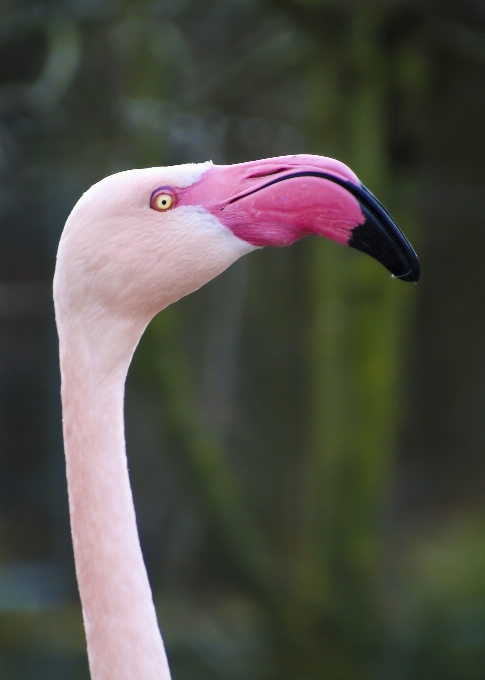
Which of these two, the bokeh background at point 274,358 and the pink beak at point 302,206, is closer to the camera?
the pink beak at point 302,206

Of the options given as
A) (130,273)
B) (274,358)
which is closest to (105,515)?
(130,273)

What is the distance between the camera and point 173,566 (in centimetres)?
544

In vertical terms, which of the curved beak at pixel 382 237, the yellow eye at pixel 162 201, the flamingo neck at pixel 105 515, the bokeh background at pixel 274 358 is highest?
the bokeh background at pixel 274 358

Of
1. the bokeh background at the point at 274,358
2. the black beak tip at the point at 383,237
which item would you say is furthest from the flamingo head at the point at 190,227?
the bokeh background at the point at 274,358

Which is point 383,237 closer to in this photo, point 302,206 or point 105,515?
point 302,206

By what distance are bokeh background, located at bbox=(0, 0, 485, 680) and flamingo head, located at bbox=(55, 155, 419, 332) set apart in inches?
89.4

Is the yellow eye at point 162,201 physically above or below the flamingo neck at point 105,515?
above

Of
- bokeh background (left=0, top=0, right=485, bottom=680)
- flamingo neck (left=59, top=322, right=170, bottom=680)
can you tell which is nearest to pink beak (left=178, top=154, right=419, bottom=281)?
flamingo neck (left=59, top=322, right=170, bottom=680)

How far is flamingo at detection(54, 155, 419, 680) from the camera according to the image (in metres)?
1.39

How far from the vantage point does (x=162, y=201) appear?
4.68 feet

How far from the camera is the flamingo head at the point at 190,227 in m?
1.38

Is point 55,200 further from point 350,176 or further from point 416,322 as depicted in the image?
point 350,176

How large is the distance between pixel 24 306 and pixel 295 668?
2396mm

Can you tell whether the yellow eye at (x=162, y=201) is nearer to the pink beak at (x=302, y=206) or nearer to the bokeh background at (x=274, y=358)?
the pink beak at (x=302, y=206)
